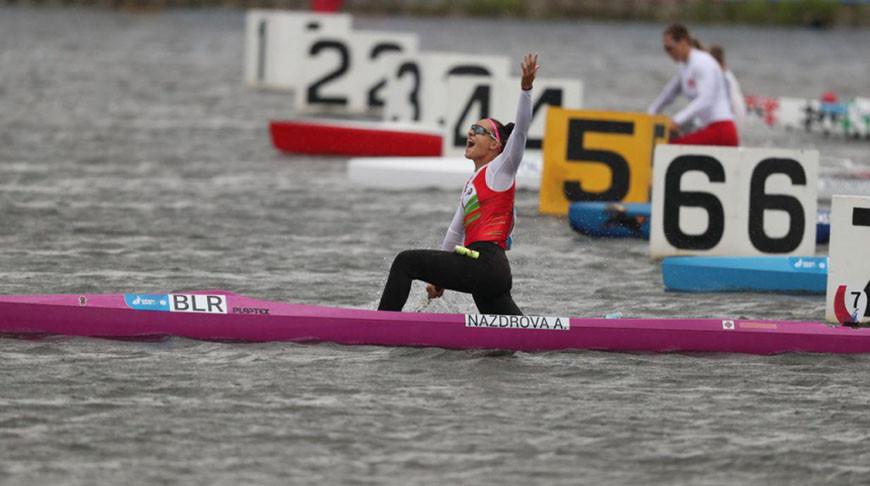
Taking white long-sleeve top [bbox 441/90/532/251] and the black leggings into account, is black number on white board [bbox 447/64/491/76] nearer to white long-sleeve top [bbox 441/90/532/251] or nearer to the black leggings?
white long-sleeve top [bbox 441/90/532/251]

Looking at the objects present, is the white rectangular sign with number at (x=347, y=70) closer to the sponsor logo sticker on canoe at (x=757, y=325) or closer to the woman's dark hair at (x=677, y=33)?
the woman's dark hair at (x=677, y=33)

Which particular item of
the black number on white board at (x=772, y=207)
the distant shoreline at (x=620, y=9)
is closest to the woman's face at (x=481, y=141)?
the black number on white board at (x=772, y=207)

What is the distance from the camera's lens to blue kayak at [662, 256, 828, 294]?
14.5 m

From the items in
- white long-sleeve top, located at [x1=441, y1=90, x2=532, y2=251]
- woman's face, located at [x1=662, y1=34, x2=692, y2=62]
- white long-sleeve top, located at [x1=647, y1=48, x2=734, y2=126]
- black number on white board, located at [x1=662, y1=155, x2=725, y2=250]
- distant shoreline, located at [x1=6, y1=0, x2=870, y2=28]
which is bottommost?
black number on white board, located at [x1=662, y1=155, x2=725, y2=250]

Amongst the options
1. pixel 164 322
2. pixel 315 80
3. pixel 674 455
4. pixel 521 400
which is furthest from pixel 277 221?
pixel 315 80

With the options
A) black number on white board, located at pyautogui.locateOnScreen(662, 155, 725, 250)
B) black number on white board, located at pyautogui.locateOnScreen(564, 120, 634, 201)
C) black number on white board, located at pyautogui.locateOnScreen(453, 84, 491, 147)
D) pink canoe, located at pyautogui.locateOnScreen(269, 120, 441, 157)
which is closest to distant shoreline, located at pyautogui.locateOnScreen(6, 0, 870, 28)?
pink canoe, located at pyautogui.locateOnScreen(269, 120, 441, 157)

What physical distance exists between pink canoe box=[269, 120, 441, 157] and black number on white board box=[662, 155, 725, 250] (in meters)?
8.46

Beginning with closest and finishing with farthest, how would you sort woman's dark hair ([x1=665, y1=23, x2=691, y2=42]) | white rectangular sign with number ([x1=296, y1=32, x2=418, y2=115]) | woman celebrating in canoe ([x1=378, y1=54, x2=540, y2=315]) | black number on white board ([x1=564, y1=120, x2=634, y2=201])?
woman celebrating in canoe ([x1=378, y1=54, x2=540, y2=315])
woman's dark hair ([x1=665, y1=23, x2=691, y2=42])
black number on white board ([x1=564, y1=120, x2=634, y2=201])
white rectangular sign with number ([x1=296, y1=32, x2=418, y2=115])

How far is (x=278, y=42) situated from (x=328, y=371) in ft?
87.9

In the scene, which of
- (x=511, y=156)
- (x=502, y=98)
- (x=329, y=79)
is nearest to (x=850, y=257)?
(x=511, y=156)

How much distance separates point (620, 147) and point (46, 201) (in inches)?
220

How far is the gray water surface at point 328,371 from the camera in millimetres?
9125

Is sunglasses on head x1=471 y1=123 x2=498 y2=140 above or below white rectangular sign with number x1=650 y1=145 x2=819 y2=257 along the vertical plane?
above

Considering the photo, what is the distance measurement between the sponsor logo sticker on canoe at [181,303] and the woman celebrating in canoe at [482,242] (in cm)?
101
